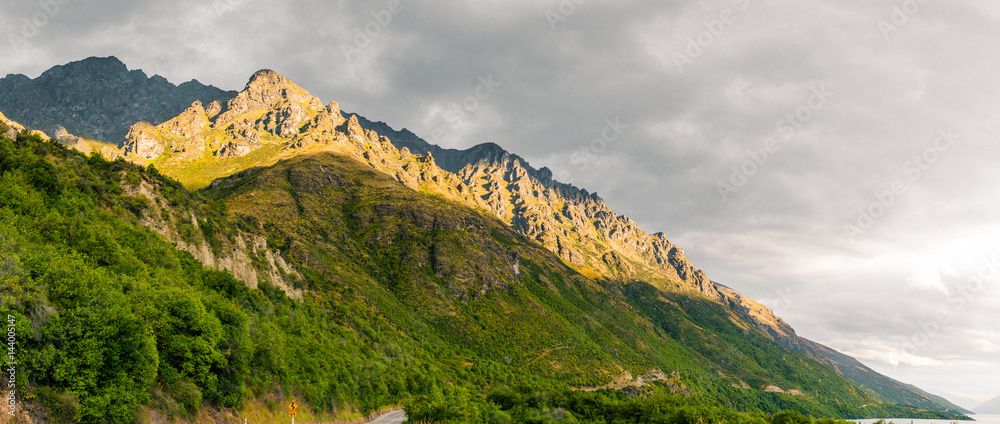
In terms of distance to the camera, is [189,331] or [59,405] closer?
[59,405]

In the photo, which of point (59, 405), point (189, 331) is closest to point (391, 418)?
point (189, 331)

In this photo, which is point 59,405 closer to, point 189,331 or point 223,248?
point 189,331

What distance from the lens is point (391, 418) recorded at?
75.0 m

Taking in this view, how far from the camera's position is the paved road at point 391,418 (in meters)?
69.3

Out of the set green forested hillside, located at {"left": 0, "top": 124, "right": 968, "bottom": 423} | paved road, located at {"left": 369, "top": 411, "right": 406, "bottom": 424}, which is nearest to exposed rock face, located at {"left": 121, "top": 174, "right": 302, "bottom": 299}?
green forested hillside, located at {"left": 0, "top": 124, "right": 968, "bottom": 423}

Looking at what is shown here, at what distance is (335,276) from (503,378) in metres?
58.8

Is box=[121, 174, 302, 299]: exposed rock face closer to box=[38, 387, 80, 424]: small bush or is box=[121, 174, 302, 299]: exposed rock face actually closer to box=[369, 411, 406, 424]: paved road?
box=[369, 411, 406, 424]: paved road

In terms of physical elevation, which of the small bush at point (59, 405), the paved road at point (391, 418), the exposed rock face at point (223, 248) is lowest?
the paved road at point (391, 418)

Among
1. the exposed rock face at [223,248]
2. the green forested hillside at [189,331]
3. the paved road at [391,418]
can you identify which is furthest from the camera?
the paved road at [391,418]

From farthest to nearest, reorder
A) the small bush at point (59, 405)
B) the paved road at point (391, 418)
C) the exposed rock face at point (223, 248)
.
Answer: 1. the paved road at point (391, 418)
2. the exposed rock face at point (223, 248)
3. the small bush at point (59, 405)

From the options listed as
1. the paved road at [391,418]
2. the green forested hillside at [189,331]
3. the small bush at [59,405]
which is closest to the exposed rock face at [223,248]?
the green forested hillside at [189,331]

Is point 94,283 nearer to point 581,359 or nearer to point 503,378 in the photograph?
point 503,378

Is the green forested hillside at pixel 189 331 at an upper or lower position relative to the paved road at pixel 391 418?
upper

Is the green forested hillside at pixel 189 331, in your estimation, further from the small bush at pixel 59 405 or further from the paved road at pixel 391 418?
the paved road at pixel 391 418
